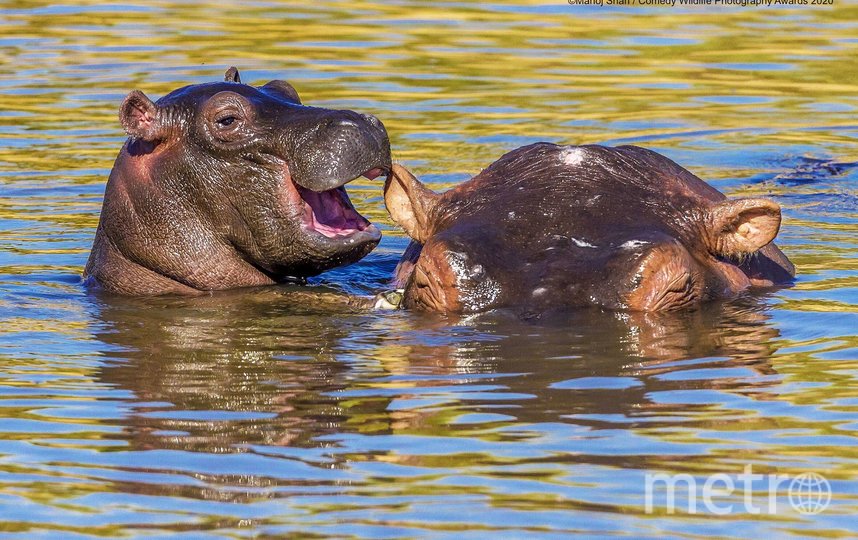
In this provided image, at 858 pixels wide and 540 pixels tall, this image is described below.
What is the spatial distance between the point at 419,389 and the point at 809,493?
1.96 meters

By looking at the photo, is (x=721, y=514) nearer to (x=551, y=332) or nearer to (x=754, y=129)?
(x=551, y=332)

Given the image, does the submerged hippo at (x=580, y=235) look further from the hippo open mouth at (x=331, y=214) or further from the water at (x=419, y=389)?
the hippo open mouth at (x=331, y=214)

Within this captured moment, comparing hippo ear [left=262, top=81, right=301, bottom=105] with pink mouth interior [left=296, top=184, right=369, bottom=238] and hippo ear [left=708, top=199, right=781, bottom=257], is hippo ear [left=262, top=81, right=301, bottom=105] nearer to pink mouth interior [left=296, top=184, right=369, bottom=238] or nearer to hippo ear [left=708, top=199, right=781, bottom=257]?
pink mouth interior [left=296, top=184, right=369, bottom=238]

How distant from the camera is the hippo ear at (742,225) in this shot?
8227 millimetres

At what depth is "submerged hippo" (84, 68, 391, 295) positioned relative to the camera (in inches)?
349

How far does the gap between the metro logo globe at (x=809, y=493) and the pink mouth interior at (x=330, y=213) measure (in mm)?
4119

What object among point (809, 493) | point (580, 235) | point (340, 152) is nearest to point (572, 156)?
point (580, 235)

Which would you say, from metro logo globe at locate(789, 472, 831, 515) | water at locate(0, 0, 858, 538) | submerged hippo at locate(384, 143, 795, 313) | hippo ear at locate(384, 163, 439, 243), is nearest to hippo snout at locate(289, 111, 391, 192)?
hippo ear at locate(384, 163, 439, 243)

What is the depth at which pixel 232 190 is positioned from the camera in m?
9.24

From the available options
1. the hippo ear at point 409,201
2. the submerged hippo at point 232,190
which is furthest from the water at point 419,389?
the hippo ear at point 409,201

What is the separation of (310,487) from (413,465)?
0.42m

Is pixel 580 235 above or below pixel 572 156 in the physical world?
below

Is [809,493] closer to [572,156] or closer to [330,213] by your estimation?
[572,156]

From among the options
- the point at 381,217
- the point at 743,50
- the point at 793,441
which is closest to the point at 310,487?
the point at 793,441
